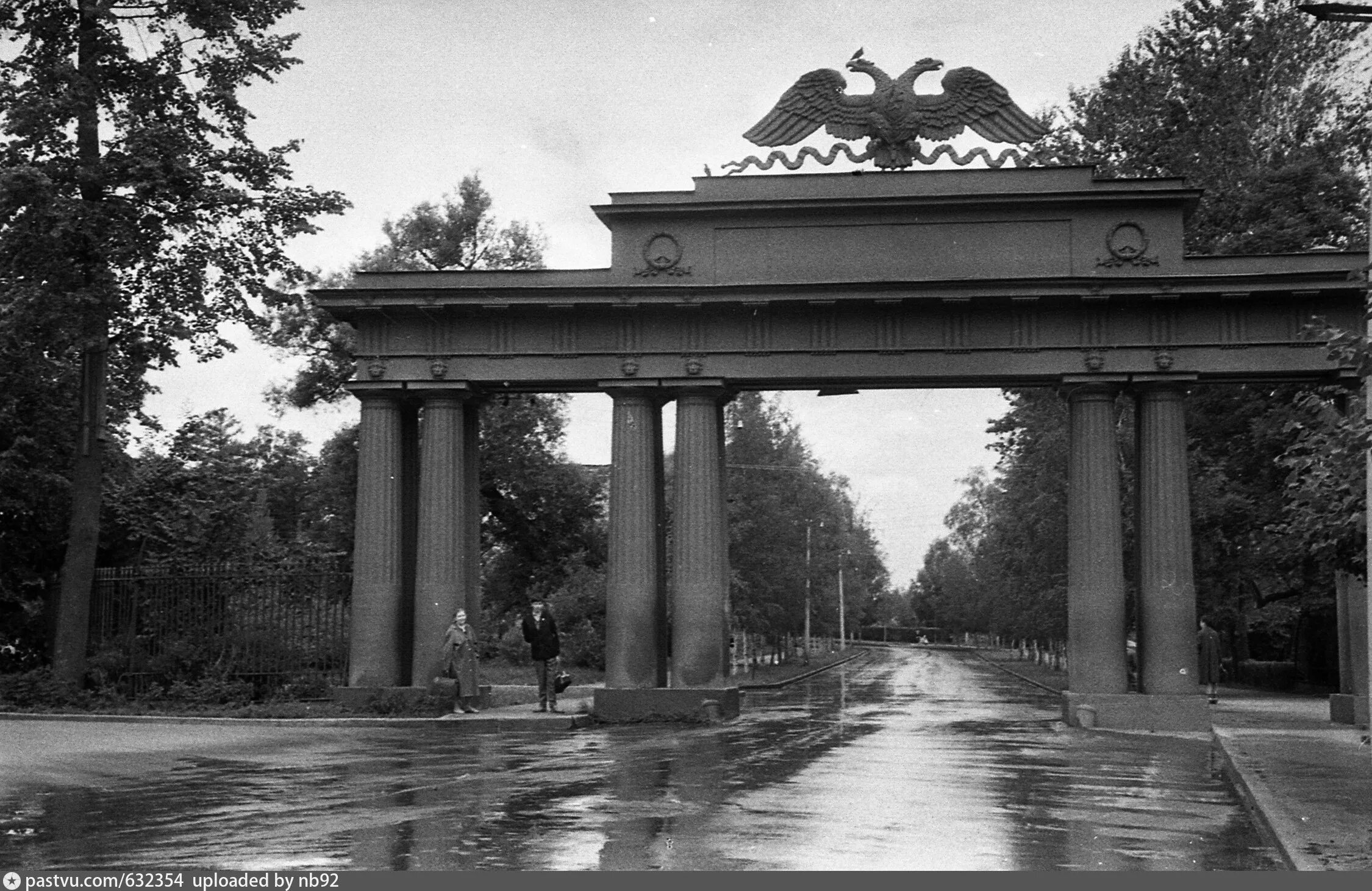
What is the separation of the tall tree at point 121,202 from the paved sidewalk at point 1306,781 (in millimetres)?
20229

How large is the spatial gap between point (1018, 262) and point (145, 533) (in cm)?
2142

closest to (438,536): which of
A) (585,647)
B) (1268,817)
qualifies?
(1268,817)

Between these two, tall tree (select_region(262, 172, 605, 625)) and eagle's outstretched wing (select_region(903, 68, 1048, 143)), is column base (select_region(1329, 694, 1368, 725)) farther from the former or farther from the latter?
tall tree (select_region(262, 172, 605, 625))

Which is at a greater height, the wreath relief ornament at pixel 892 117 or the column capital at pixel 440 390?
the wreath relief ornament at pixel 892 117

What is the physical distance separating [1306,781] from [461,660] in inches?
651

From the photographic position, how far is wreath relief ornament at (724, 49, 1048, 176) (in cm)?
2992

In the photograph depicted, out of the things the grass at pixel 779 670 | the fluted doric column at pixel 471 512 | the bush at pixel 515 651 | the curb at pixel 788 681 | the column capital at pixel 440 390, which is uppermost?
the column capital at pixel 440 390

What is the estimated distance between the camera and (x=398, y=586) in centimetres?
3120

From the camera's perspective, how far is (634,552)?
100ft

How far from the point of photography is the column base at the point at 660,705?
2981 centimetres

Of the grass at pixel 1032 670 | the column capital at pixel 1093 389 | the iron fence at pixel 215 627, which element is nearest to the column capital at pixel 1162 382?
the column capital at pixel 1093 389

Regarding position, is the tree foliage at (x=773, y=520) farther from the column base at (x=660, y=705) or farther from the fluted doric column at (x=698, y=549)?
the column base at (x=660, y=705)

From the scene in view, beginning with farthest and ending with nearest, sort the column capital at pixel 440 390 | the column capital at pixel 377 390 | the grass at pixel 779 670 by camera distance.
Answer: the grass at pixel 779 670 → the column capital at pixel 377 390 → the column capital at pixel 440 390

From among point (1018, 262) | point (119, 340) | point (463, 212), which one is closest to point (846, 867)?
point (1018, 262)
